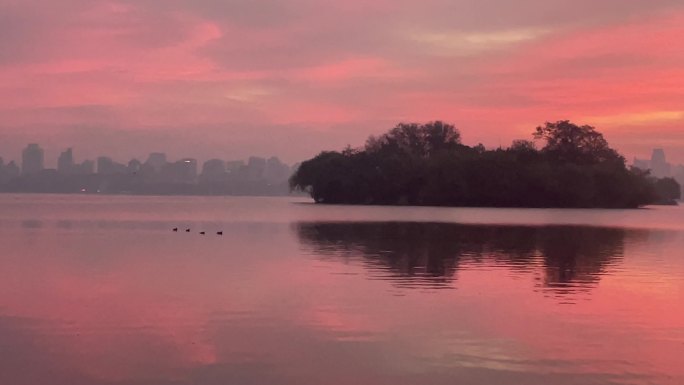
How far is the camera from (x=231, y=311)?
1480cm

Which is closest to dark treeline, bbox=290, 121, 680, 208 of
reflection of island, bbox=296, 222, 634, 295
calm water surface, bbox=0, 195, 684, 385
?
reflection of island, bbox=296, 222, 634, 295

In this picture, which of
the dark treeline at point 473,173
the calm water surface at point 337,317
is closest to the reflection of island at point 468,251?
the calm water surface at point 337,317

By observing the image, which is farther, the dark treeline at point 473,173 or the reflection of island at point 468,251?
the dark treeline at point 473,173

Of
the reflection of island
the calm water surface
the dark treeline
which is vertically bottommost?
the calm water surface

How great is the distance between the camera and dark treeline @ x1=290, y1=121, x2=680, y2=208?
9581 centimetres

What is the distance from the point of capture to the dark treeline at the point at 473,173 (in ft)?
314

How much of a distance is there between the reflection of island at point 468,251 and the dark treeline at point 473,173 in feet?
171

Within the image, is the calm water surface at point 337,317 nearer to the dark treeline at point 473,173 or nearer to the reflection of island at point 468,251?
the reflection of island at point 468,251

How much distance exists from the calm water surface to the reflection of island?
140 millimetres

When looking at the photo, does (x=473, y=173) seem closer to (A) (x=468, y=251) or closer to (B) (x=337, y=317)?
(A) (x=468, y=251)

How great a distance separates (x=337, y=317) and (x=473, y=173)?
83.2m

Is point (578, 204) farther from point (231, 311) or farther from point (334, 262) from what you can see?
point (231, 311)

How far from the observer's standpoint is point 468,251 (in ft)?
96.6

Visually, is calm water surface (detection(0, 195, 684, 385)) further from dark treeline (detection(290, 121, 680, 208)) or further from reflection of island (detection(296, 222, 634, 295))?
dark treeline (detection(290, 121, 680, 208))
